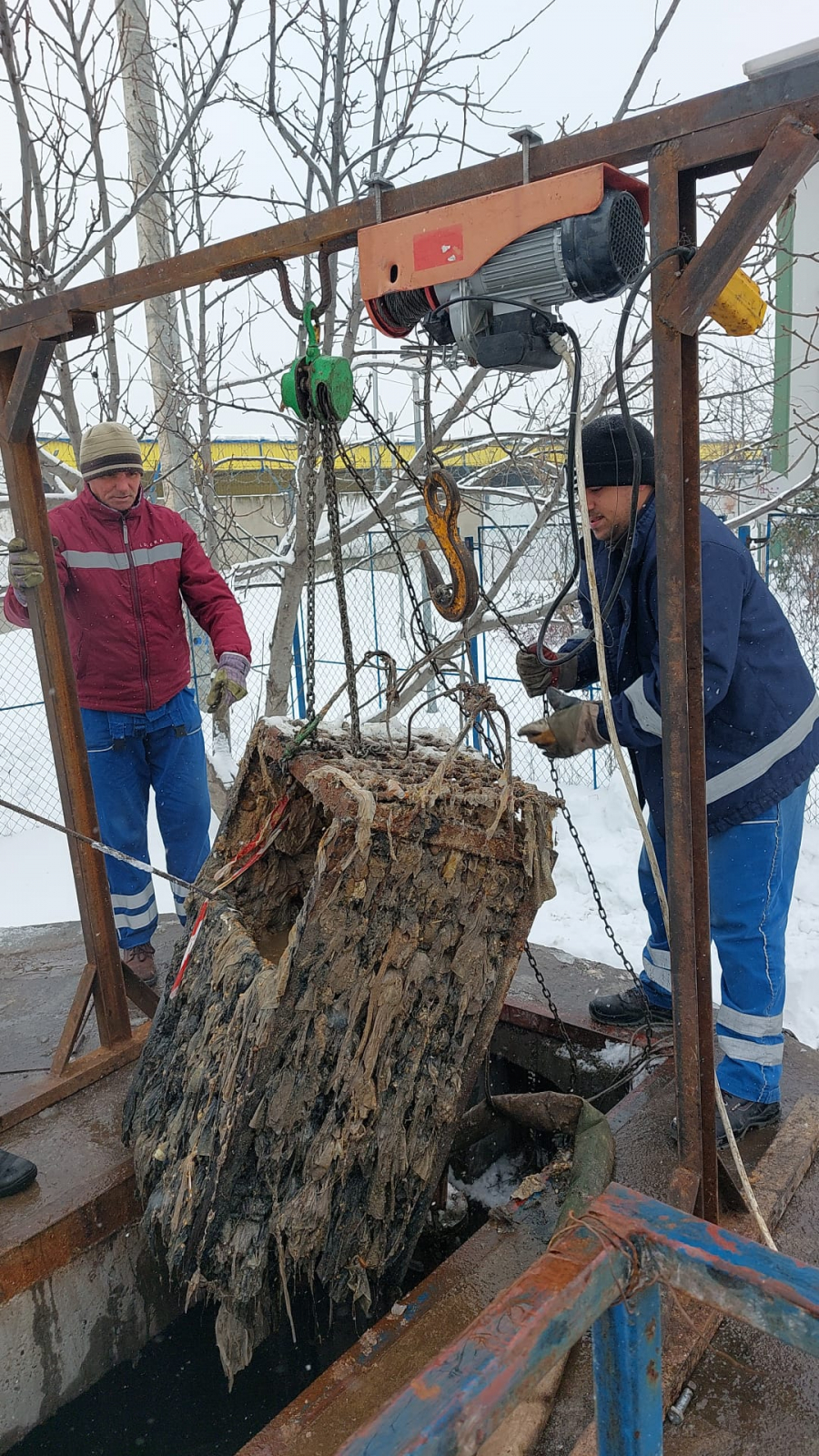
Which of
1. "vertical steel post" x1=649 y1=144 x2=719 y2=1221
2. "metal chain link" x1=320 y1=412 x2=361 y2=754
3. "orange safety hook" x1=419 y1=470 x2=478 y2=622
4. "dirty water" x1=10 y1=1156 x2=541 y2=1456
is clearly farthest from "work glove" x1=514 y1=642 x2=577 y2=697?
"dirty water" x1=10 y1=1156 x2=541 y2=1456

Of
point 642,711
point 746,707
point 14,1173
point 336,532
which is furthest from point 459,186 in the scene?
point 14,1173

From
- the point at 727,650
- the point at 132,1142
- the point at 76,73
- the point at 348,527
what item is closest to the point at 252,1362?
the point at 132,1142

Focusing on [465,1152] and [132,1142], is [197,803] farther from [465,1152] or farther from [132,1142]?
[465,1152]

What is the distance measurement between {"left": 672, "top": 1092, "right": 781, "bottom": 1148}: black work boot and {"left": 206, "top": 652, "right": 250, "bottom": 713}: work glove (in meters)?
2.21

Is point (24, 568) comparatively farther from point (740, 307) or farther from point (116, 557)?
point (740, 307)

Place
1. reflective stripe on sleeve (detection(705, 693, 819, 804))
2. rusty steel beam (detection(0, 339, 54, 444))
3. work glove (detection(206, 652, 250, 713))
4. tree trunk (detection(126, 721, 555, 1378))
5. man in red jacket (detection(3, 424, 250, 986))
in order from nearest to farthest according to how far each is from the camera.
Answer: tree trunk (detection(126, 721, 555, 1378)) → reflective stripe on sleeve (detection(705, 693, 819, 804)) → rusty steel beam (detection(0, 339, 54, 444)) → work glove (detection(206, 652, 250, 713)) → man in red jacket (detection(3, 424, 250, 986))

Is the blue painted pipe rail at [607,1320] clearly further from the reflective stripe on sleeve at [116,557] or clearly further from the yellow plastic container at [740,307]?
the reflective stripe on sleeve at [116,557]

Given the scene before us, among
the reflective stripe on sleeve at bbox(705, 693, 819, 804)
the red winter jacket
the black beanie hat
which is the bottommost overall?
the reflective stripe on sleeve at bbox(705, 693, 819, 804)

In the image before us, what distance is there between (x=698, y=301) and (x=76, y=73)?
13.9 ft

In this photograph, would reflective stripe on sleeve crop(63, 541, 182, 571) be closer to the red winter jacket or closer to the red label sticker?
the red winter jacket

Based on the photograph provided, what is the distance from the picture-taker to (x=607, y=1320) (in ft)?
4.19

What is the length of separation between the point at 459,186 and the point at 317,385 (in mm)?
607

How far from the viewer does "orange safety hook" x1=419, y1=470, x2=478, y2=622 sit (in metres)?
2.63

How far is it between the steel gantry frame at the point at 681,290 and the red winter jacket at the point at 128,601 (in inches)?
37.3
